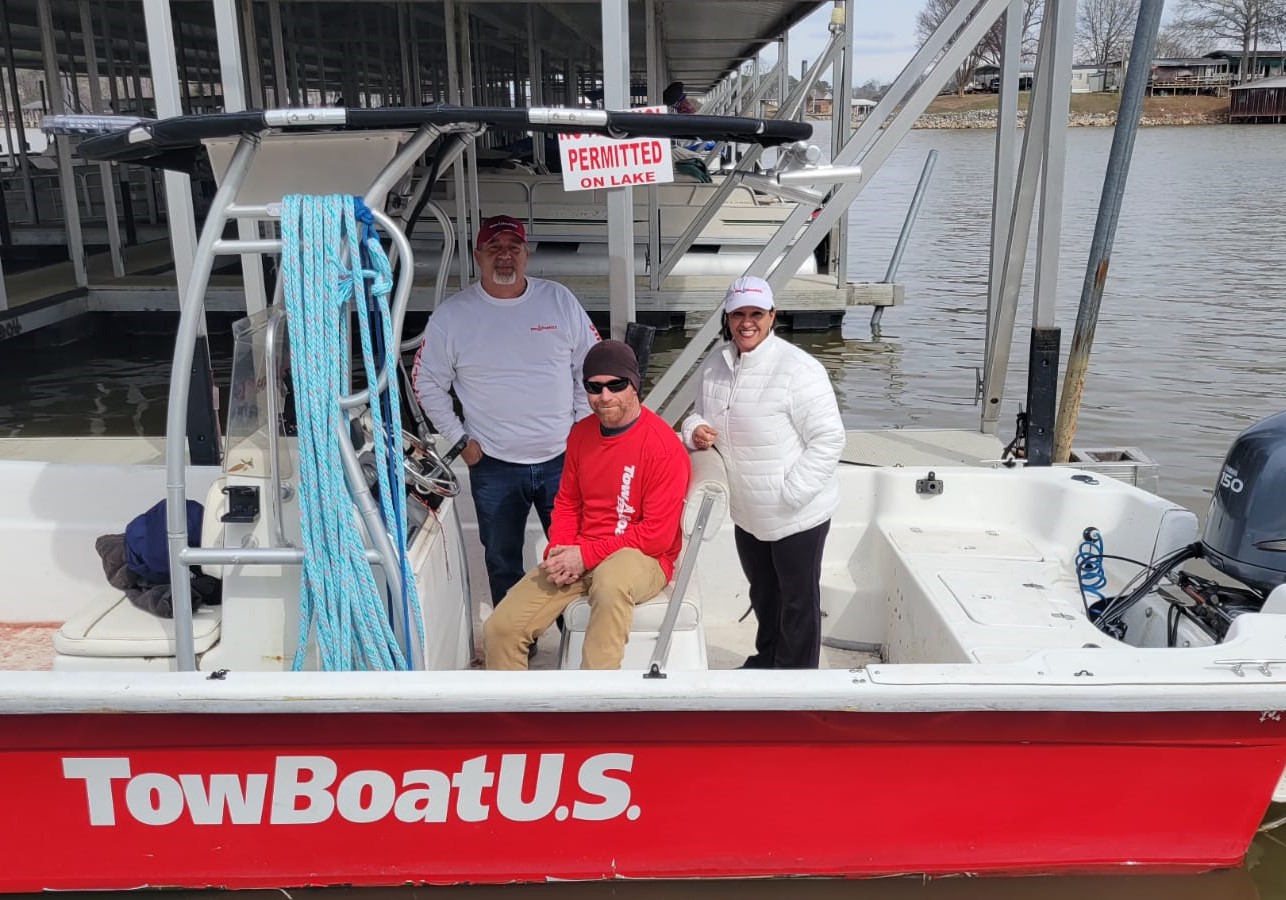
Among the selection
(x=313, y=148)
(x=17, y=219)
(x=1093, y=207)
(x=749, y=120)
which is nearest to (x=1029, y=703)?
(x=749, y=120)

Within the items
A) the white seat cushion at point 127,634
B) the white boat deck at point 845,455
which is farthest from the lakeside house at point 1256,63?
the white seat cushion at point 127,634

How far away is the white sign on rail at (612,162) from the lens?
3688 mm

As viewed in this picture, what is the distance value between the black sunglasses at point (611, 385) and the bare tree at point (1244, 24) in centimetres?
7051

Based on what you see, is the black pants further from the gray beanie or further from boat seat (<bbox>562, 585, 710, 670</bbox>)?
the gray beanie

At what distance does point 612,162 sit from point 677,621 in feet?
5.03

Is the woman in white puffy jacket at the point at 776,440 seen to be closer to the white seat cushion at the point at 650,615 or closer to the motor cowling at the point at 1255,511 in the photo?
Answer: the white seat cushion at the point at 650,615

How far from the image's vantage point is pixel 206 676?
8.80 feet

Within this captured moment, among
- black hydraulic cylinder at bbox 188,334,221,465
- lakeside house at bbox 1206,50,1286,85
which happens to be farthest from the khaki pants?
lakeside house at bbox 1206,50,1286,85

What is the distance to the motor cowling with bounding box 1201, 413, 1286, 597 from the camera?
10.5ft

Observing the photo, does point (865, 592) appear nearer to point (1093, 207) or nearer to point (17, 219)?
point (17, 219)

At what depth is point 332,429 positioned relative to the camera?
2.66 metres

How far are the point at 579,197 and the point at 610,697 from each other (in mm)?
9218

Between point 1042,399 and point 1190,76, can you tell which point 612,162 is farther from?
point 1190,76

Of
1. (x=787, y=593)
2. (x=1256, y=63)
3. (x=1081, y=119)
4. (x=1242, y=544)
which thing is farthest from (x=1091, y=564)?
(x=1256, y=63)
